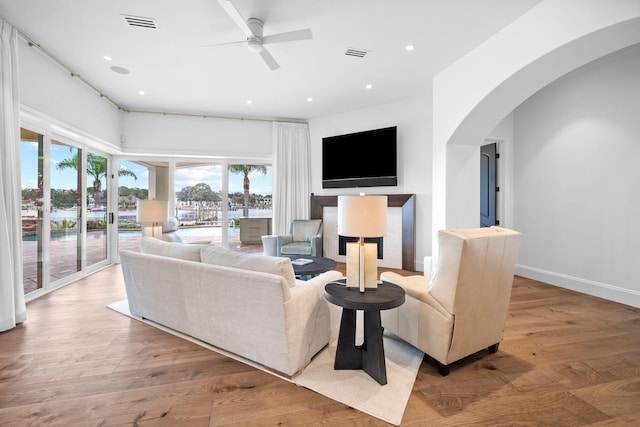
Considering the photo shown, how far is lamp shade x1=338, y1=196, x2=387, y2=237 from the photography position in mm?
1966

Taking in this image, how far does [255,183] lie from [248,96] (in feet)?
6.26

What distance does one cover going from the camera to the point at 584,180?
3.94 metres

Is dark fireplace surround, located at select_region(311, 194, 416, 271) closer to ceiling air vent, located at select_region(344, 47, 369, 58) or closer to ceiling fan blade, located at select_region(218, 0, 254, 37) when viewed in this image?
ceiling air vent, located at select_region(344, 47, 369, 58)

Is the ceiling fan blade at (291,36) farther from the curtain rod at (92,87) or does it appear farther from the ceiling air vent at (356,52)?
the curtain rod at (92,87)

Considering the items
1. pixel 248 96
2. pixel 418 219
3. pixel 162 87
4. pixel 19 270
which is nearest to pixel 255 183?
pixel 248 96

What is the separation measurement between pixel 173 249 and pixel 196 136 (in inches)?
150

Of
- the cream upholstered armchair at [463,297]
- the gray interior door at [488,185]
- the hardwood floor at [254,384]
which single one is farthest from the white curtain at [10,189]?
the gray interior door at [488,185]

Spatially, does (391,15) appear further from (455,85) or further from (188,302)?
(188,302)

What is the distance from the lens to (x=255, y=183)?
6227 millimetres

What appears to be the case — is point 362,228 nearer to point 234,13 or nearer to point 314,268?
point 314,268

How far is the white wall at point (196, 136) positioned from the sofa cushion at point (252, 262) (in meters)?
3.92

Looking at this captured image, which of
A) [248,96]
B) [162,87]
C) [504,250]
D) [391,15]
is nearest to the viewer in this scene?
[504,250]

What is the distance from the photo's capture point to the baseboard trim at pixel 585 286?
3445 millimetres

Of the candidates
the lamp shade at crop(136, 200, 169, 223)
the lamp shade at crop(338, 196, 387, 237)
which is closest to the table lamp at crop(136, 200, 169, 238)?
the lamp shade at crop(136, 200, 169, 223)
